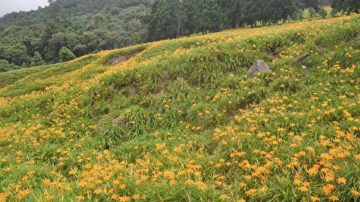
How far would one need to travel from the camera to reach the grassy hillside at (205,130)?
582 cm

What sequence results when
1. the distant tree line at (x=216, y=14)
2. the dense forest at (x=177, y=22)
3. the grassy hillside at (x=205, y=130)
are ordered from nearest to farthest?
the grassy hillside at (x=205, y=130) → the distant tree line at (x=216, y=14) → the dense forest at (x=177, y=22)

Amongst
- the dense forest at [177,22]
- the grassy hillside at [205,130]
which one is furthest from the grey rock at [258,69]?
the dense forest at [177,22]

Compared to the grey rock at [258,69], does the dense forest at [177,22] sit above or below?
above

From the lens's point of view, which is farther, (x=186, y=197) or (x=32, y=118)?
(x=32, y=118)

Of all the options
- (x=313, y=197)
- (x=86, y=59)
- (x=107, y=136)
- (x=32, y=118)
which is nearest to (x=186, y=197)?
(x=313, y=197)

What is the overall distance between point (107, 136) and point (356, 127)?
6.84 m

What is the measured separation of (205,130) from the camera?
31.7ft

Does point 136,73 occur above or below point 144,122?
above

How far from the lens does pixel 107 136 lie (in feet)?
33.2

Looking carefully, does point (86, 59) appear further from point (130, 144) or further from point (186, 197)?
point (186, 197)

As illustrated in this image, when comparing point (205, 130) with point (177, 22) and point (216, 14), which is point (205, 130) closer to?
point (216, 14)

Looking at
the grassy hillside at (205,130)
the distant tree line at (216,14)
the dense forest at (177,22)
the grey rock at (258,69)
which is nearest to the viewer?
the grassy hillside at (205,130)

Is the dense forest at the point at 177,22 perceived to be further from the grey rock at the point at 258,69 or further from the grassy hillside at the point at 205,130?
the grey rock at the point at 258,69

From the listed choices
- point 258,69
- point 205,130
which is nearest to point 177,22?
point 258,69
